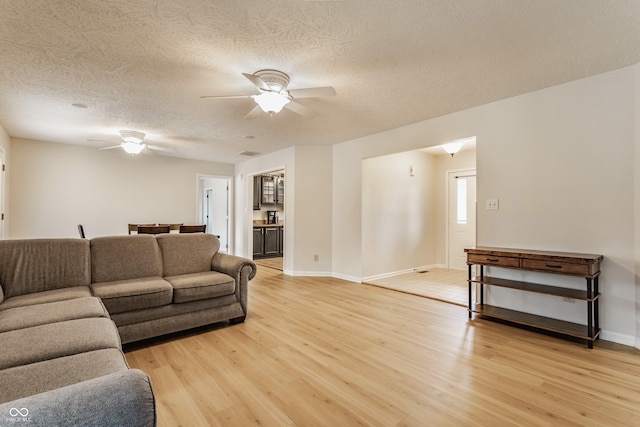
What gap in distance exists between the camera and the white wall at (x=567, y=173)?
2.64m

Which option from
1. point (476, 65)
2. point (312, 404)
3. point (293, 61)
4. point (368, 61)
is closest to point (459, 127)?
point (476, 65)

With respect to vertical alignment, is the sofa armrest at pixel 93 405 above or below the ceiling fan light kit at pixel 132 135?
below

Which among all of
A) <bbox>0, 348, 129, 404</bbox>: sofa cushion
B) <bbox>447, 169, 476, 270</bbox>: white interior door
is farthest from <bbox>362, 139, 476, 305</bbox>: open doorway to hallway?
<bbox>0, 348, 129, 404</bbox>: sofa cushion

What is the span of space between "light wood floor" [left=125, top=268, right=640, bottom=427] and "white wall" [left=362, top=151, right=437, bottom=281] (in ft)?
6.64

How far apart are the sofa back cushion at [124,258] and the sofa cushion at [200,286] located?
26 cm

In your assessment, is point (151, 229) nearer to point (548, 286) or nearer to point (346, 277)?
point (346, 277)

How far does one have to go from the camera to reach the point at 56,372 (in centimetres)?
125

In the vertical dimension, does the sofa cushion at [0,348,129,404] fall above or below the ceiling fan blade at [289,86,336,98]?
below

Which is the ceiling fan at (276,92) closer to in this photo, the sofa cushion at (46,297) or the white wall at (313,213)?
the sofa cushion at (46,297)

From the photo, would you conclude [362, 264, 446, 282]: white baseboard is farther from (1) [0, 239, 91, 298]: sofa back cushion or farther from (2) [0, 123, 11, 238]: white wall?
(2) [0, 123, 11, 238]: white wall

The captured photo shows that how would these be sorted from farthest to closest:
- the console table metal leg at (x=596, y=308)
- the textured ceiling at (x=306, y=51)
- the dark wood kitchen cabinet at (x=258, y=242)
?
the dark wood kitchen cabinet at (x=258, y=242), the console table metal leg at (x=596, y=308), the textured ceiling at (x=306, y=51)

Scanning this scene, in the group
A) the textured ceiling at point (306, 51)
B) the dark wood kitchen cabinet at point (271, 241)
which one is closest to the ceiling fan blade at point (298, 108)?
the textured ceiling at point (306, 51)

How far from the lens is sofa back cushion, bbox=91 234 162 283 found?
287 cm

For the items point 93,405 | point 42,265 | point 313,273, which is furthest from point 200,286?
point 313,273
